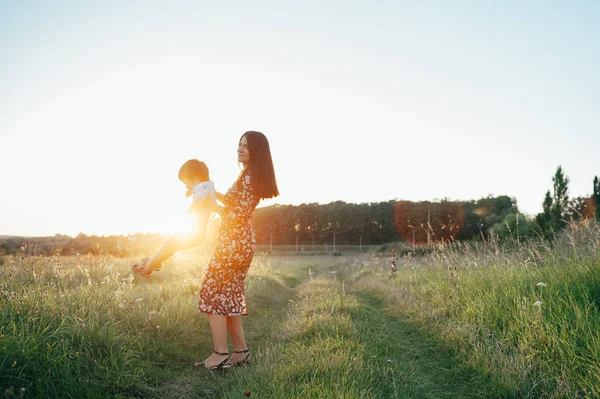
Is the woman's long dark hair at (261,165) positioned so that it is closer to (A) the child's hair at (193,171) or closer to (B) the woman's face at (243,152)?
(B) the woman's face at (243,152)

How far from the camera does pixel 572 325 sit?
3934mm

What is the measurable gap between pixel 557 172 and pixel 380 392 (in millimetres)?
43841

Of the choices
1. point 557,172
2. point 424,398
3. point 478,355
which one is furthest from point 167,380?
point 557,172

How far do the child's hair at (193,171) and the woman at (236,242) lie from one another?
0.94 ft

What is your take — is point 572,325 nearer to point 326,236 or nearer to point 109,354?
point 109,354

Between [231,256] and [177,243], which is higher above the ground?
[177,243]

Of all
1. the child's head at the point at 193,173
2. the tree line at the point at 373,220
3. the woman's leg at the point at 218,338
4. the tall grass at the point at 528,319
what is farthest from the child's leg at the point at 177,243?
the tree line at the point at 373,220

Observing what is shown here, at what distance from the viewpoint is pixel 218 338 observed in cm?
419

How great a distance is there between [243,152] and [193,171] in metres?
0.61

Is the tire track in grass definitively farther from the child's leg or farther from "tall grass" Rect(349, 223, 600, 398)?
the child's leg

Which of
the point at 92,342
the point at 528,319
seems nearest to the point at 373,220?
the point at 528,319

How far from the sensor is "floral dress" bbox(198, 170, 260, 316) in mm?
4273

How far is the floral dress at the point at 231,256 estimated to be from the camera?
4273 mm

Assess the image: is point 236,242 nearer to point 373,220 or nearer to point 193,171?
point 193,171
